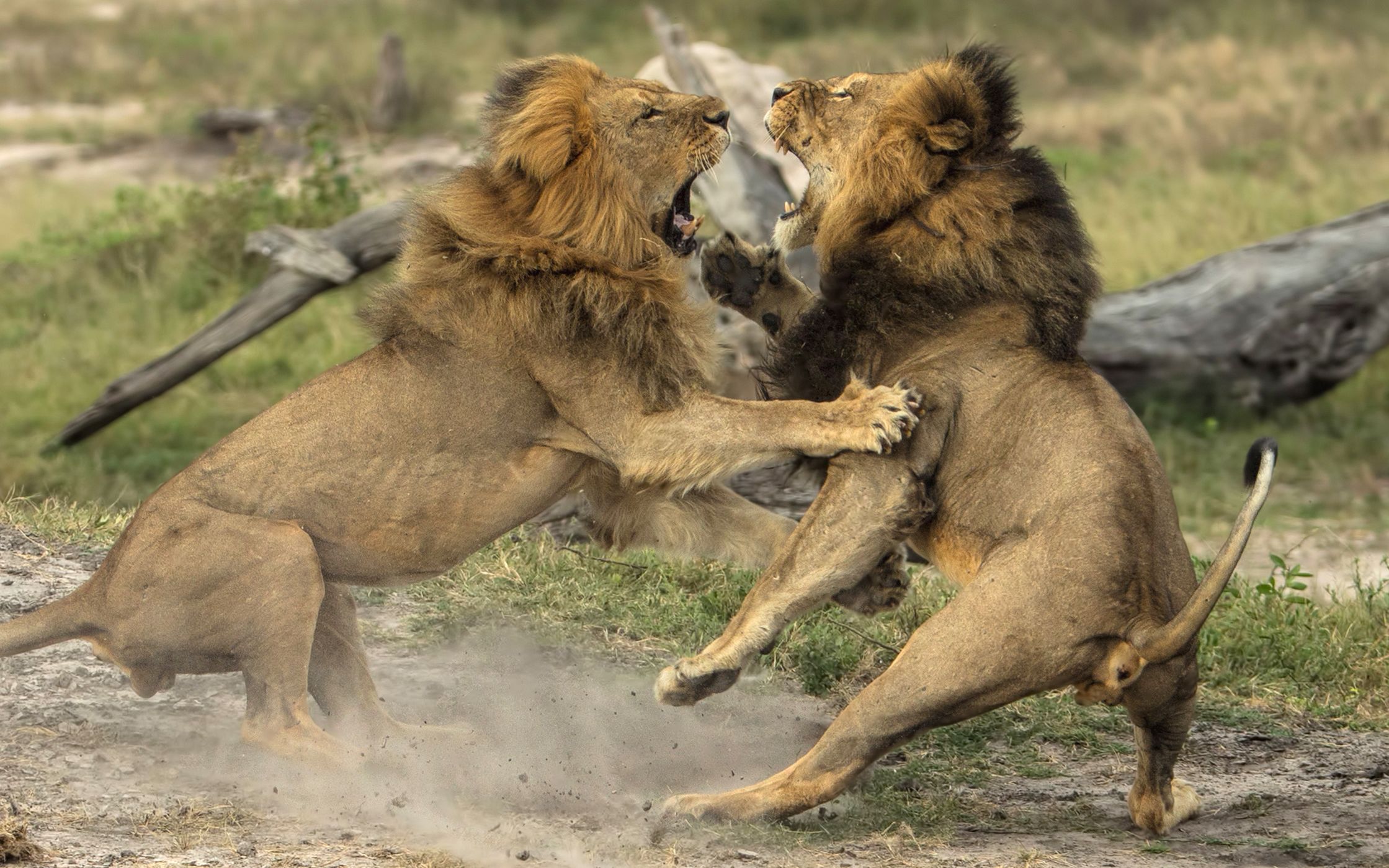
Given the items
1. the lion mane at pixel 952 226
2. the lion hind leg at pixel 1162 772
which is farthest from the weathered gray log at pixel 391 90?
the lion hind leg at pixel 1162 772

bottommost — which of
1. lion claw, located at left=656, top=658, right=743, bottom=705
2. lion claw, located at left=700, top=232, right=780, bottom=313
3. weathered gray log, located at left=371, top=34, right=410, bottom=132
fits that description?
A: weathered gray log, located at left=371, top=34, right=410, bottom=132

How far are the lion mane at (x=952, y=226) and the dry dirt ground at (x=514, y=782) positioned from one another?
3.71 feet

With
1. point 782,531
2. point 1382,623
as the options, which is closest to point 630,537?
point 782,531

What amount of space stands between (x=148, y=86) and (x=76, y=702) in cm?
1515

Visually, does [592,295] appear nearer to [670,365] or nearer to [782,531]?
[670,365]

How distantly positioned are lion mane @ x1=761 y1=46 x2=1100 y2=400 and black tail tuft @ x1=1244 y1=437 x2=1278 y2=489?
54 centimetres

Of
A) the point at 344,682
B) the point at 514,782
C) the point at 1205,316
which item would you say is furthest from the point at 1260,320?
the point at 344,682

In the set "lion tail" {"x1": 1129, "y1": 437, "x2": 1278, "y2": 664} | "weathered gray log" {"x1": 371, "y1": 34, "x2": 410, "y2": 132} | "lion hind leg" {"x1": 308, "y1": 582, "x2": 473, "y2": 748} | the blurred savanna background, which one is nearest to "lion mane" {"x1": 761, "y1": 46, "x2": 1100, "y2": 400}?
"lion tail" {"x1": 1129, "y1": 437, "x2": 1278, "y2": 664}

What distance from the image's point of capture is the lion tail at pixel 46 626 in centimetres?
364

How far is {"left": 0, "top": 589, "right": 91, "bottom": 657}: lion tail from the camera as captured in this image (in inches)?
143

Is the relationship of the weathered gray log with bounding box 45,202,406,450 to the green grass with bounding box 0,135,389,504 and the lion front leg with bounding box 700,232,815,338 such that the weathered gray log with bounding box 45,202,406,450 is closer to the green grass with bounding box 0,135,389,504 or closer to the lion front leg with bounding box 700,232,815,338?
the green grass with bounding box 0,135,389,504

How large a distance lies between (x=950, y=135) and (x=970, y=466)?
804 millimetres

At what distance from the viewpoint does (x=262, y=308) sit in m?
7.35

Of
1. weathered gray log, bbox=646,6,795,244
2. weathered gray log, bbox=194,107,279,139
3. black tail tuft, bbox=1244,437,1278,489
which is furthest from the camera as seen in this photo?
weathered gray log, bbox=194,107,279,139
